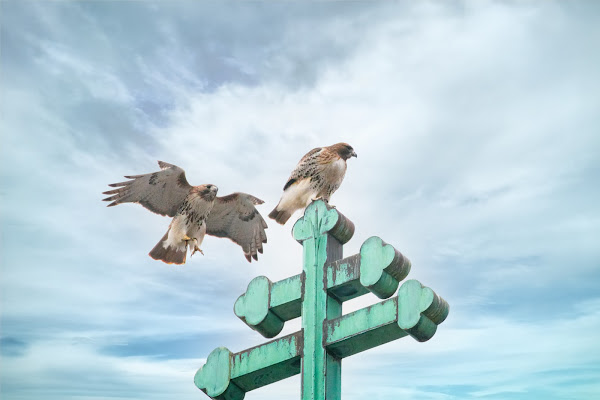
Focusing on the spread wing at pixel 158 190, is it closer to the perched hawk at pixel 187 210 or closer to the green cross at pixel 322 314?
the perched hawk at pixel 187 210

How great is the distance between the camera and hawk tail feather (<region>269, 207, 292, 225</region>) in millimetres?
Result: 6625

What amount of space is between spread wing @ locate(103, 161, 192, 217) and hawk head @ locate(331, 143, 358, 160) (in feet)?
5.33

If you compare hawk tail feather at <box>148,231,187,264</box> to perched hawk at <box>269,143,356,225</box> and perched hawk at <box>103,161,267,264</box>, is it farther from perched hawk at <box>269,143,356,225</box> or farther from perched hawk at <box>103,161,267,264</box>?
perched hawk at <box>269,143,356,225</box>

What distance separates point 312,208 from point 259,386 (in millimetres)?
968

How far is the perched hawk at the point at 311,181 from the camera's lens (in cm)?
660

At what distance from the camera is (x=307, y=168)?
675 cm

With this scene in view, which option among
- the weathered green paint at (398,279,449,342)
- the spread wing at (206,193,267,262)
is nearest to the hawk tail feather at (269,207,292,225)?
the spread wing at (206,193,267,262)

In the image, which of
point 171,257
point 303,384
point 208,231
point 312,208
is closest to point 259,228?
point 208,231

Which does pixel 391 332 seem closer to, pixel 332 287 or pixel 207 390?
pixel 332 287

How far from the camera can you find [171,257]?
23.7ft

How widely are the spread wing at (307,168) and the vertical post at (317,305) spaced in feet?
10.1

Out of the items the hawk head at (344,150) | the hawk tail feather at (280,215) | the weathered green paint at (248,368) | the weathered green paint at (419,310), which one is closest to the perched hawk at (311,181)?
the hawk tail feather at (280,215)

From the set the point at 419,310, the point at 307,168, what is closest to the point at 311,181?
the point at 307,168

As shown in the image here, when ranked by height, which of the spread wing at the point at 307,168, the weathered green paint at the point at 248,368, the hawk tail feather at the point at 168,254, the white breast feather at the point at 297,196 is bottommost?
the weathered green paint at the point at 248,368
